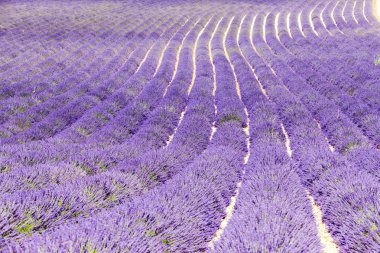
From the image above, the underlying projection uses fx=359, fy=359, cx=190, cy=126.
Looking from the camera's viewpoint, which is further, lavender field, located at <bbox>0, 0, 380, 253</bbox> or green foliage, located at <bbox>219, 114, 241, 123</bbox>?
green foliage, located at <bbox>219, 114, 241, 123</bbox>

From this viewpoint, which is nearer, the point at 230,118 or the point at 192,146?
the point at 192,146

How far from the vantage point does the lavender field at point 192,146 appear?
3.30m

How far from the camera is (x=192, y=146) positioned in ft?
22.1

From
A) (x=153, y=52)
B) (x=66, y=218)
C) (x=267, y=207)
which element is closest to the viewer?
(x=66, y=218)

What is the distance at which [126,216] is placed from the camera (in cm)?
328

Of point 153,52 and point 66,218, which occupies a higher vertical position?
point 66,218

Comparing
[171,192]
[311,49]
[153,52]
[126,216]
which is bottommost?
[153,52]

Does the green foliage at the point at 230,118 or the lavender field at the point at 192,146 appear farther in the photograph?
the green foliage at the point at 230,118

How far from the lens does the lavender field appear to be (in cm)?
330

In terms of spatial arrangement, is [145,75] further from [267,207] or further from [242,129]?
[267,207]

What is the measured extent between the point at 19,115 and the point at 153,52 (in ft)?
33.0

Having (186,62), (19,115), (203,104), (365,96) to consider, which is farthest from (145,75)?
(365,96)

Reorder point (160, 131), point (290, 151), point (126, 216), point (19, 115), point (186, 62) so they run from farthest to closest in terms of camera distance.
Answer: point (186, 62) < point (19, 115) < point (160, 131) < point (290, 151) < point (126, 216)

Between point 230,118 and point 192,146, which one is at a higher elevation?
point 192,146
